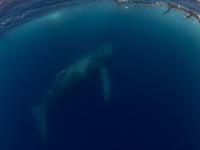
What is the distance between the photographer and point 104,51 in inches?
1318

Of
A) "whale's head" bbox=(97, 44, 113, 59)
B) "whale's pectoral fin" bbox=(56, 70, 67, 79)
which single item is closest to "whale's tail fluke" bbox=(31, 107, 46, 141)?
"whale's pectoral fin" bbox=(56, 70, 67, 79)

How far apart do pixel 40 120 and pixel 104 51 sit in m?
9.92

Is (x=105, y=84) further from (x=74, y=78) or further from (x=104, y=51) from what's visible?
(x=104, y=51)

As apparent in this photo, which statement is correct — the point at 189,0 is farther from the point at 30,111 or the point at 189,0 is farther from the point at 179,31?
the point at 30,111

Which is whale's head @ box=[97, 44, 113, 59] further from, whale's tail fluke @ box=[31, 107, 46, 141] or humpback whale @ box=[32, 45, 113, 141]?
whale's tail fluke @ box=[31, 107, 46, 141]

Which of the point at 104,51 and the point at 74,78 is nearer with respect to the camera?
the point at 74,78

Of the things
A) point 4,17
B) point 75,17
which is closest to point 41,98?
point 75,17

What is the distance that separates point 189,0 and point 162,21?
5.82m

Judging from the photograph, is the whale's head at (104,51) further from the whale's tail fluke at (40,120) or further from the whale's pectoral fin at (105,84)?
the whale's tail fluke at (40,120)

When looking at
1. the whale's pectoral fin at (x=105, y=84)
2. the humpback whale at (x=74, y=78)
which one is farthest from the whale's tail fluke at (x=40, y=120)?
the whale's pectoral fin at (x=105, y=84)

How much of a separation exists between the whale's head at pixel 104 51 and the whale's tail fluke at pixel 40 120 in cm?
866

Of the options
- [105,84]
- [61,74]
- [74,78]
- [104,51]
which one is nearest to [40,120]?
[61,74]

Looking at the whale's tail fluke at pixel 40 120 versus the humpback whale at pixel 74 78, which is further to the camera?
the humpback whale at pixel 74 78

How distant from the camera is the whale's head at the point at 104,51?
33266mm
